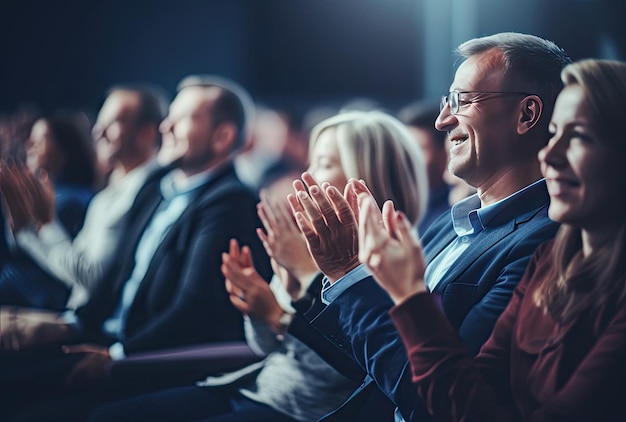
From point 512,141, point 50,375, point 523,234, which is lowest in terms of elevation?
point 50,375

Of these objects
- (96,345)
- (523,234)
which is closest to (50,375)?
(96,345)

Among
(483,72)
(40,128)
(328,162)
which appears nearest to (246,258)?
(328,162)

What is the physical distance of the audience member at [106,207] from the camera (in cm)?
244

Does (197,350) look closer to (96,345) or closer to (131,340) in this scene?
(131,340)

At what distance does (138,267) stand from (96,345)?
261mm

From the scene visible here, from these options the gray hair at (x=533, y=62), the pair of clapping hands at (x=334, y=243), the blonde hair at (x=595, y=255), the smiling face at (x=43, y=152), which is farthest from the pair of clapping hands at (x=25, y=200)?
the blonde hair at (x=595, y=255)

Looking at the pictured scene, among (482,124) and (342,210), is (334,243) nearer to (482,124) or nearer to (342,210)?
(342,210)

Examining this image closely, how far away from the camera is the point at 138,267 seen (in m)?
2.31

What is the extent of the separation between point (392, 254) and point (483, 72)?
1.22ft

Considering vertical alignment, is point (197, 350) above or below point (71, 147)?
below

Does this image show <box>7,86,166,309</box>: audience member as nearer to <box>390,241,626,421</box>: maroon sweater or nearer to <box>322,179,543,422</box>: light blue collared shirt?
<box>322,179,543,422</box>: light blue collared shirt

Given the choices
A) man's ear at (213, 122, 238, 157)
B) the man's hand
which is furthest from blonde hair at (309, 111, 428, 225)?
the man's hand

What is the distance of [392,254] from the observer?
1.28m

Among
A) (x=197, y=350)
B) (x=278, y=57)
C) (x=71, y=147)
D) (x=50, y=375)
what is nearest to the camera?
(x=197, y=350)
